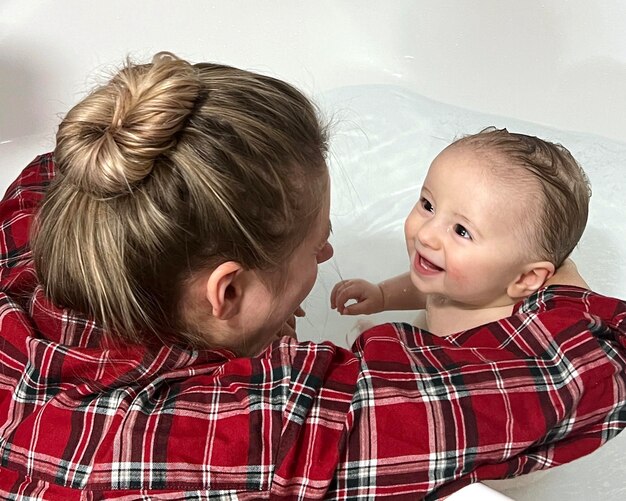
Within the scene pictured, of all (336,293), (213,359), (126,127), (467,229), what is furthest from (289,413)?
(336,293)

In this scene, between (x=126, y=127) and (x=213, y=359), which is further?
(x=213, y=359)

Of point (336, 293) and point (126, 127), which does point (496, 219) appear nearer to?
point (336, 293)

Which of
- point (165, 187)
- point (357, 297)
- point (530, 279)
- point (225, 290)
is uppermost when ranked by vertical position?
point (165, 187)

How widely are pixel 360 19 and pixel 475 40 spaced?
226 mm

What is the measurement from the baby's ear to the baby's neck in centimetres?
3

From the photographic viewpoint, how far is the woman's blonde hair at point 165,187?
24.2 inches

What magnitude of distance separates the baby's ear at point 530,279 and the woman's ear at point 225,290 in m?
0.38

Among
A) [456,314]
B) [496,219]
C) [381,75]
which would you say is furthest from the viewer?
[381,75]

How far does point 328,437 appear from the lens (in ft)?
2.15

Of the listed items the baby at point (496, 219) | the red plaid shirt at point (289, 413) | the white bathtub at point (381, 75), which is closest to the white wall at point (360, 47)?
the white bathtub at point (381, 75)

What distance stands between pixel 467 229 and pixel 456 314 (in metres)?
0.15

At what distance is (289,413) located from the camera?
25.5 inches

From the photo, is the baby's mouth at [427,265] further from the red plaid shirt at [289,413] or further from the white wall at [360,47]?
the white wall at [360,47]

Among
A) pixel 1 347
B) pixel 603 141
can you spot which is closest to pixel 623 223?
pixel 603 141
